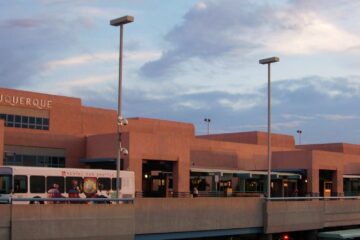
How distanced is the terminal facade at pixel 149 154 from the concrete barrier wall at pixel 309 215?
30.6 ft

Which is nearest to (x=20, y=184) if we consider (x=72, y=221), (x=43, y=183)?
(x=43, y=183)

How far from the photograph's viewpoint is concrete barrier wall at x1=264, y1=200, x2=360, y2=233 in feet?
119

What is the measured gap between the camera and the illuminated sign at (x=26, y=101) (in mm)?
54094

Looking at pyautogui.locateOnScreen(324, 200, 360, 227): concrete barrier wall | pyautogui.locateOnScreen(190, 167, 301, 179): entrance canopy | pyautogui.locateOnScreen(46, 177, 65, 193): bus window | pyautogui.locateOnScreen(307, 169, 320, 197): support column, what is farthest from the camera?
pyautogui.locateOnScreen(307, 169, 320, 197): support column

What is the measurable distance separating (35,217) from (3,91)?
32.6 m

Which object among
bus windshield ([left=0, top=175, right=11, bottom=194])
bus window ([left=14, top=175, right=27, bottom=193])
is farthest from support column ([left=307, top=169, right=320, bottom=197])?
bus windshield ([left=0, top=175, right=11, bottom=194])

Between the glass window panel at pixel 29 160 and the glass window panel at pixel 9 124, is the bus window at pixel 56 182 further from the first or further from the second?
the glass window panel at pixel 9 124

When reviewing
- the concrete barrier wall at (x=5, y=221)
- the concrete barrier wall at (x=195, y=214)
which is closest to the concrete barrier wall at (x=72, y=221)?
the concrete barrier wall at (x=5, y=221)

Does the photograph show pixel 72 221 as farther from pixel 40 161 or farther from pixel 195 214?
pixel 40 161

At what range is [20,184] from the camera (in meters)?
33.1

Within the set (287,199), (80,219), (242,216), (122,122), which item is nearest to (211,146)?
(287,199)

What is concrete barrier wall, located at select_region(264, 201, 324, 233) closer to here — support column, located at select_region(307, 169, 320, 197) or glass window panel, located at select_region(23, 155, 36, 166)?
glass window panel, located at select_region(23, 155, 36, 166)

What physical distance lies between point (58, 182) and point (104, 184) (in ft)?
11.3

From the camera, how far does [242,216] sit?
113 ft
